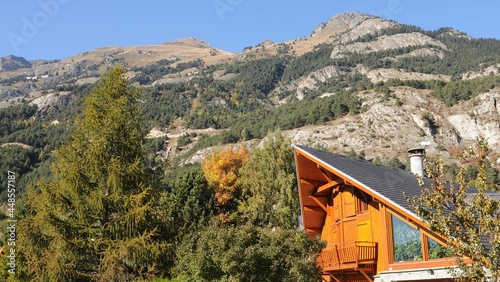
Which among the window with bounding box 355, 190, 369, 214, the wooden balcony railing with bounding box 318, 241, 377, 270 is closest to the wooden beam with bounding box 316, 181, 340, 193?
the window with bounding box 355, 190, 369, 214

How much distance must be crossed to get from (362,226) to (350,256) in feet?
6.13

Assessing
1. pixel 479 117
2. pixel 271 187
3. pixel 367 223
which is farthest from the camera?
pixel 479 117

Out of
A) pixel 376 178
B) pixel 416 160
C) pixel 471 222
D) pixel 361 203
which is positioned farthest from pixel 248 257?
pixel 416 160

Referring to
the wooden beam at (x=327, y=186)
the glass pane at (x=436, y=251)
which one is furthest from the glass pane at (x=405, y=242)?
the wooden beam at (x=327, y=186)

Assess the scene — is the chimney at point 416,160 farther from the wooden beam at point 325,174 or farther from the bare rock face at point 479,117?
the bare rock face at point 479,117

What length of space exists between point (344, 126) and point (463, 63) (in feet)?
291

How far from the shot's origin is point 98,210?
2073 cm

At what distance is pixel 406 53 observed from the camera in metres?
196

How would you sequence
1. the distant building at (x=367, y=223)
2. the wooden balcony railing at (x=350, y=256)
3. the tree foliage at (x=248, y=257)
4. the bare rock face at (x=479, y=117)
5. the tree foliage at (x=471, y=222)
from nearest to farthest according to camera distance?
the tree foliage at (x=471, y=222) → the distant building at (x=367, y=223) → the tree foliage at (x=248, y=257) → the wooden balcony railing at (x=350, y=256) → the bare rock face at (x=479, y=117)

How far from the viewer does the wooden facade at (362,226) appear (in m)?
13.8

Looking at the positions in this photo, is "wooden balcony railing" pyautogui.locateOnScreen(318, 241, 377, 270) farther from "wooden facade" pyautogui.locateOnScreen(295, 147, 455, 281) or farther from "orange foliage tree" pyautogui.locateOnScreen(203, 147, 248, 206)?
"orange foliage tree" pyautogui.locateOnScreen(203, 147, 248, 206)

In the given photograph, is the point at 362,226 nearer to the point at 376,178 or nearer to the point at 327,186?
the point at 327,186

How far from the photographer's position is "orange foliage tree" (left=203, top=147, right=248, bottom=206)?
153 ft

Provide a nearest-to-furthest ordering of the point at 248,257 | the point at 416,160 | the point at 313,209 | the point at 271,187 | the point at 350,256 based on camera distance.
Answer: the point at 248,257
the point at 350,256
the point at 416,160
the point at 313,209
the point at 271,187
